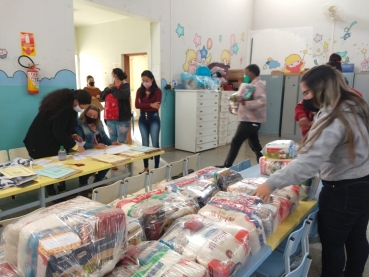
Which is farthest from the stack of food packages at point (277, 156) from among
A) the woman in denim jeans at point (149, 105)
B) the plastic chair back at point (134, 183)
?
the woman in denim jeans at point (149, 105)

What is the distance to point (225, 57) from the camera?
7199 millimetres

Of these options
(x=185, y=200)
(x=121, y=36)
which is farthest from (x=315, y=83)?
(x=121, y=36)

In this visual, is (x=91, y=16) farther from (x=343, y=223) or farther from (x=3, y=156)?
(x=343, y=223)

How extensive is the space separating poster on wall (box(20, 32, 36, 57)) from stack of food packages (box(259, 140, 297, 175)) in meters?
3.23

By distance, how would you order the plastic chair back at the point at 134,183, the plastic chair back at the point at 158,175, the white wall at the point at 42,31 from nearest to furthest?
1. the plastic chair back at the point at 134,183
2. the plastic chair back at the point at 158,175
3. the white wall at the point at 42,31

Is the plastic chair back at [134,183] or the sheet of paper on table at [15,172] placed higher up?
the sheet of paper on table at [15,172]

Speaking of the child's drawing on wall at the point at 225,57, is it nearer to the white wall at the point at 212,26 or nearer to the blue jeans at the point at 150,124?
the white wall at the point at 212,26

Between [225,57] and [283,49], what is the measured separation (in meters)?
1.68

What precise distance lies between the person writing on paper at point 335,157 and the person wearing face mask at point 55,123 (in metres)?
2.13

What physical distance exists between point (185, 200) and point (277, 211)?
19.1 inches

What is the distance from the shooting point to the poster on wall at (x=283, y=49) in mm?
7285

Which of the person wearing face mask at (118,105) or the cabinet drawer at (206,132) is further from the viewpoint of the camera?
the cabinet drawer at (206,132)

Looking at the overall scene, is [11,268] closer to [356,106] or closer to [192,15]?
[356,106]

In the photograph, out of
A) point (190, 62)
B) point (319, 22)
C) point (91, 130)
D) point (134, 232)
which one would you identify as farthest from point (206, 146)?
point (134, 232)
